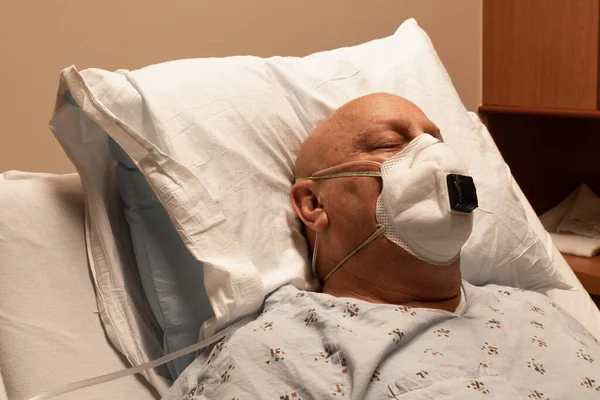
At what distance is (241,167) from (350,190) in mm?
205

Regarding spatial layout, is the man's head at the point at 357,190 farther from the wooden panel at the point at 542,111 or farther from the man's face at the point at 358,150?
the wooden panel at the point at 542,111

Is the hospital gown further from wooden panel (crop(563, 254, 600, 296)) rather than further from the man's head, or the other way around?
wooden panel (crop(563, 254, 600, 296))

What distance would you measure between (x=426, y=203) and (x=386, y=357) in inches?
10.5

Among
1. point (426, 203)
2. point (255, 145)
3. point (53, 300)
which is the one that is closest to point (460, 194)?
point (426, 203)

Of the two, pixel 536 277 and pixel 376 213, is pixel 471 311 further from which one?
pixel 536 277

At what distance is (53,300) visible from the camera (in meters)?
1.19

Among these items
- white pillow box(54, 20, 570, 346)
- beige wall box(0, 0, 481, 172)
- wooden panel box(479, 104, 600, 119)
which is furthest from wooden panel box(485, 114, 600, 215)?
white pillow box(54, 20, 570, 346)

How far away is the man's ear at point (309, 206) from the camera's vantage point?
4.27 feet

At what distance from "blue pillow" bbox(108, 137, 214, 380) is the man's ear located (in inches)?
8.5

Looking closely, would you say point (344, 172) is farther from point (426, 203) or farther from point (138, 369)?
point (138, 369)

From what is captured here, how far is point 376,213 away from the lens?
4.03 feet

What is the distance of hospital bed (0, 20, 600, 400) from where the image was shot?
111cm

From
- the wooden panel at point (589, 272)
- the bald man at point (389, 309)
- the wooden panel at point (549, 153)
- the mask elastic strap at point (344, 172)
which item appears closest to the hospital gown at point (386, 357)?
the bald man at point (389, 309)

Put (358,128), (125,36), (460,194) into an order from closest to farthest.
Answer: (460,194) → (358,128) → (125,36)
